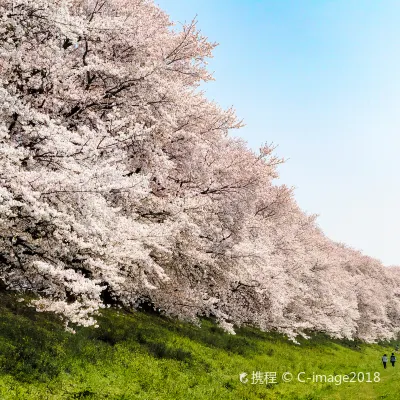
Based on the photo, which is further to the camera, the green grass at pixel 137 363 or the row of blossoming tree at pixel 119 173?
the green grass at pixel 137 363

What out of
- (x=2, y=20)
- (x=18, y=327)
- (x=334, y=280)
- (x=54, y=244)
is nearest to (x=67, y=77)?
(x=2, y=20)

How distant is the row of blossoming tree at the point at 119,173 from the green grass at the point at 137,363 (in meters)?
1.24

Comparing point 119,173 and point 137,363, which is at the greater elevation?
point 119,173

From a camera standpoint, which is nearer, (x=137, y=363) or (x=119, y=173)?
(x=119, y=173)

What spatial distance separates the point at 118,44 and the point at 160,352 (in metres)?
11.1

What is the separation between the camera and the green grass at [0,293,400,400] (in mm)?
9281

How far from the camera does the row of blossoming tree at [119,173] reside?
853 centimetres

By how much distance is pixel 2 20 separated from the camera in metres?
8.90

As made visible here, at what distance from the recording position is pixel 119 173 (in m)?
9.29

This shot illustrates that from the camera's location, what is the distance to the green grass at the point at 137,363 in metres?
9.28

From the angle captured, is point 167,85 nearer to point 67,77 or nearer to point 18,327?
point 67,77

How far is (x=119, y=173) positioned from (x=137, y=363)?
21.2 feet

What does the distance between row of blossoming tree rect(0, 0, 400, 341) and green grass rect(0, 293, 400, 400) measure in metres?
1.24

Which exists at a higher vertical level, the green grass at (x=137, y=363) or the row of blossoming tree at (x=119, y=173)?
the row of blossoming tree at (x=119, y=173)
